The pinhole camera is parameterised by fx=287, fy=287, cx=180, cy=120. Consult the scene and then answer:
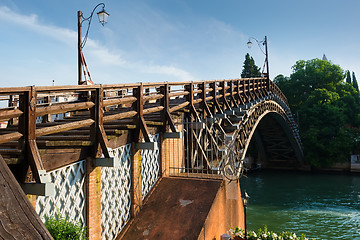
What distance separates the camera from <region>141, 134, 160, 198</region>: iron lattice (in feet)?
24.5

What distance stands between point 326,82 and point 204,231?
47.1 m

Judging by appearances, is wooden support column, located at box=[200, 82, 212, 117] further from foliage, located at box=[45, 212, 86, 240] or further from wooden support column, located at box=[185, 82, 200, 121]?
foliage, located at box=[45, 212, 86, 240]

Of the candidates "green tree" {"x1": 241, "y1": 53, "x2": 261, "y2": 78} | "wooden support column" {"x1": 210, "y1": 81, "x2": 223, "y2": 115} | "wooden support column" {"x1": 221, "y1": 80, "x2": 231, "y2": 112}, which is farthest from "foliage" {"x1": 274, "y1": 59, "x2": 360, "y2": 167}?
"wooden support column" {"x1": 210, "y1": 81, "x2": 223, "y2": 115}

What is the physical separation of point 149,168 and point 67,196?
2.93 m

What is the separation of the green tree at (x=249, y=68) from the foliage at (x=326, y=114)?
9252 mm

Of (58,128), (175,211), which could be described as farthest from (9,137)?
(175,211)

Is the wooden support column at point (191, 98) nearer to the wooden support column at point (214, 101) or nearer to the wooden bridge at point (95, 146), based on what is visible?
the wooden bridge at point (95, 146)

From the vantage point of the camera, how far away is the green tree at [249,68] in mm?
56216

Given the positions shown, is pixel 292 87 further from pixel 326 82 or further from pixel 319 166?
pixel 319 166

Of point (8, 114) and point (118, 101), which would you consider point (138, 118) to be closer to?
point (118, 101)

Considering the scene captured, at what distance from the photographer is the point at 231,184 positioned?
816 cm

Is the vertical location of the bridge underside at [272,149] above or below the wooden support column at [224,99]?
below

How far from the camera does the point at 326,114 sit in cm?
3744

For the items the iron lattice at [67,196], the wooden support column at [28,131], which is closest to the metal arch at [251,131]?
the iron lattice at [67,196]
